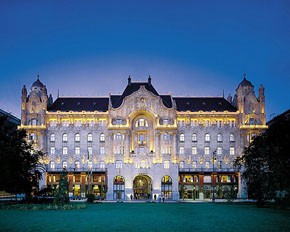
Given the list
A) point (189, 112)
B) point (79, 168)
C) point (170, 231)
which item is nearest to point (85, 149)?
point (79, 168)

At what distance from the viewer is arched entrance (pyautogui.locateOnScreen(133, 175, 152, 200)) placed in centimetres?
11606

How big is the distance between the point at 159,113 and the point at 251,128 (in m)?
24.5

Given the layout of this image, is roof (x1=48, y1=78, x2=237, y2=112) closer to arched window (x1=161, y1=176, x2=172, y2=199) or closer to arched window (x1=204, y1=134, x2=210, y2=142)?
arched window (x1=204, y1=134, x2=210, y2=142)

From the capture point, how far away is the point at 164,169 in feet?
373

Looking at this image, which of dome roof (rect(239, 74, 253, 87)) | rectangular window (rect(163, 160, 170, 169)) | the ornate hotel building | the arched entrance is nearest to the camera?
the ornate hotel building

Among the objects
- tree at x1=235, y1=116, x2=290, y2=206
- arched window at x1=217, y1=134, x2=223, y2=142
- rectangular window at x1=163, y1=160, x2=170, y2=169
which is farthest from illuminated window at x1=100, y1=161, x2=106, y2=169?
tree at x1=235, y1=116, x2=290, y2=206

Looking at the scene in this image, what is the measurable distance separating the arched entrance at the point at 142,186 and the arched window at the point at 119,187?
4330mm

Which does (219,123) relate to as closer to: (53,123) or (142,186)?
(142,186)

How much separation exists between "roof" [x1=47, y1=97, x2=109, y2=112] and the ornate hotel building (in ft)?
3.08

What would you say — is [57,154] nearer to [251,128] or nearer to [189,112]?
[189,112]

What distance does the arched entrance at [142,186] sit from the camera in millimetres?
116062

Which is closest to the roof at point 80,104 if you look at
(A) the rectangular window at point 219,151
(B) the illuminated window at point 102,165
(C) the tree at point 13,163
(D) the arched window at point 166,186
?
(B) the illuminated window at point 102,165

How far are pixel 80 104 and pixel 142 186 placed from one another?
28466mm

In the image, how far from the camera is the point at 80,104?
124125 mm
